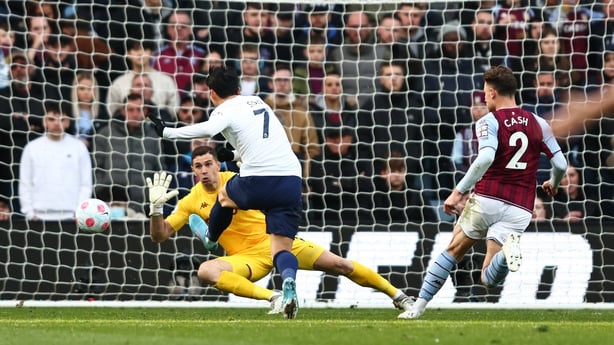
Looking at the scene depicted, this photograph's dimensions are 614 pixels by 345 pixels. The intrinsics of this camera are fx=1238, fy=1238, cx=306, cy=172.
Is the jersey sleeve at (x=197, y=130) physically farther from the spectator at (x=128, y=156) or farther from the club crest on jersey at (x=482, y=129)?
the spectator at (x=128, y=156)

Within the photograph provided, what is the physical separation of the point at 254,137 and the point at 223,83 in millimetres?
508

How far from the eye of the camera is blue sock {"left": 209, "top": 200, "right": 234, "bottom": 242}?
1048 centimetres

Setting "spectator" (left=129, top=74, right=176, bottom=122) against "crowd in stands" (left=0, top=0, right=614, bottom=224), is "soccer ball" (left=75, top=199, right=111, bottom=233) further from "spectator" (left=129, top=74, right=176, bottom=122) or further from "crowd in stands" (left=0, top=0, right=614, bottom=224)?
"spectator" (left=129, top=74, right=176, bottom=122)

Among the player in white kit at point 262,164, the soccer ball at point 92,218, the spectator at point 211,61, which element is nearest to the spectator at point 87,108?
the spectator at point 211,61

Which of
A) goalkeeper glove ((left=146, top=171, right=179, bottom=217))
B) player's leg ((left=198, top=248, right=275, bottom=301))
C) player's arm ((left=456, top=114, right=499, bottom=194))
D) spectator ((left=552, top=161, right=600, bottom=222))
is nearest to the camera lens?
player's arm ((left=456, top=114, right=499, bottom=194))

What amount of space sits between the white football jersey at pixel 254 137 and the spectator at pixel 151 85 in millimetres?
4815

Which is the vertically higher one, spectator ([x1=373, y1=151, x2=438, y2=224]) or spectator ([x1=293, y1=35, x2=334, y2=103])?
spectator ([x1=293, y1=35, x2=334, y2=103])

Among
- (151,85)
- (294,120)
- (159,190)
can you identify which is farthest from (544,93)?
(159,190)

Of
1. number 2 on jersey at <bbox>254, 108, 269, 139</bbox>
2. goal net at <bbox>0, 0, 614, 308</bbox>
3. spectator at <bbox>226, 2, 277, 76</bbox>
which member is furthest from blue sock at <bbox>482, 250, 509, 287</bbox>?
spectator at <bbox>226, 2, 277, 76</bbox>

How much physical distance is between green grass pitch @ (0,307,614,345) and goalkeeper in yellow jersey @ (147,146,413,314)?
0.38 metres

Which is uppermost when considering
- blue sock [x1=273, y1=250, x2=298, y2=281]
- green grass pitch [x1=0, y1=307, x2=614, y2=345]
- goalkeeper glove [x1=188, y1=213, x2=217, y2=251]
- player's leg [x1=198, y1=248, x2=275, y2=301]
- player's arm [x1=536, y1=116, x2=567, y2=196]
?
player's arm [x1=536, y1=116, x2=567, y2=196]

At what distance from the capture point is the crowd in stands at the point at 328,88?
1431cm

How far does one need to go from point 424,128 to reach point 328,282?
2272 mm

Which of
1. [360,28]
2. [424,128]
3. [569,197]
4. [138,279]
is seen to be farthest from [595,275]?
[138,279]
